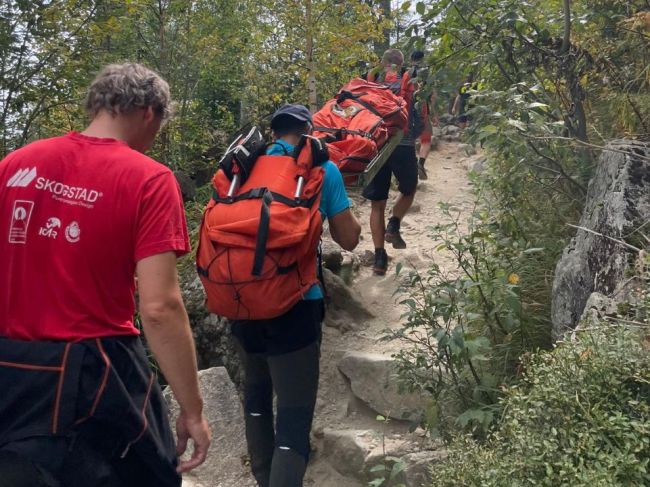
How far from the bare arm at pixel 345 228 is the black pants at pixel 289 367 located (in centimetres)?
38

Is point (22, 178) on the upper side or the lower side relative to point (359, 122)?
lower

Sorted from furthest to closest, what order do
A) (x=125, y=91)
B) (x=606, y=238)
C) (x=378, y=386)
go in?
(x=378, y=386)
(x=606, y=238)
(x=125, y=91)

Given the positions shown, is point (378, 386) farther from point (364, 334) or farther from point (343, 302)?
point (343, 302)

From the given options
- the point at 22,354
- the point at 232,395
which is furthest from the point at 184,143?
the point at 22,354

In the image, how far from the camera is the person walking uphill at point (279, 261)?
323cm

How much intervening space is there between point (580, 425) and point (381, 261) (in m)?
4.00

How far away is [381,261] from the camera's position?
6.72 metres

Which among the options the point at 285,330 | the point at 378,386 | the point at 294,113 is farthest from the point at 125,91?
the point at 378,386

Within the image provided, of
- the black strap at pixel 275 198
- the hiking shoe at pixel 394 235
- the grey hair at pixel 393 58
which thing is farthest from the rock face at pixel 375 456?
the grey hair at pixel 393 58

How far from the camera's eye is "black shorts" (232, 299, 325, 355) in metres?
3.36

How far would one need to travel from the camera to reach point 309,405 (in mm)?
3475

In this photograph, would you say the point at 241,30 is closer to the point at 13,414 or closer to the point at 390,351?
the point at 390,351

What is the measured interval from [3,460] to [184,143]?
7.08 metres

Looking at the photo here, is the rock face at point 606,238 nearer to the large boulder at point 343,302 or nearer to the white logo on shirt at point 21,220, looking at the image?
the large boulder at point 343,302
